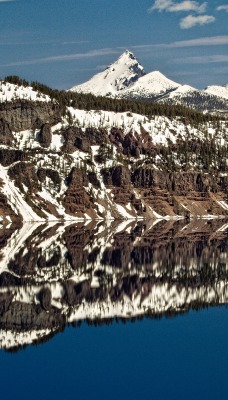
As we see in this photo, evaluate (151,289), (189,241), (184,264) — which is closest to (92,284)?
(151,289)

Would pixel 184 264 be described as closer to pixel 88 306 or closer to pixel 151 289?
pixel 151 289

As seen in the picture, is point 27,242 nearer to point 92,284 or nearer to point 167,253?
point 167,253

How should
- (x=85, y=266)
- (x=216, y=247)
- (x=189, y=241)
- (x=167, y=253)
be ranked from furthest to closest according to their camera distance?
1. (x=189, y=241)
2. (x=216, y=247)
3. (x=167, y=253)
4. (x=85, y=266)

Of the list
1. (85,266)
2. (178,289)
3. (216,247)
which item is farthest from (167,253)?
(178,289)

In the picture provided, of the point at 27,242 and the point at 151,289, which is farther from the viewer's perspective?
the point at 27,242

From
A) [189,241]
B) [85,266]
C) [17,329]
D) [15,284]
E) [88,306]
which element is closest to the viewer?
[17,329]

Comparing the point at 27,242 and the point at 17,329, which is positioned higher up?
the point at 27,242
